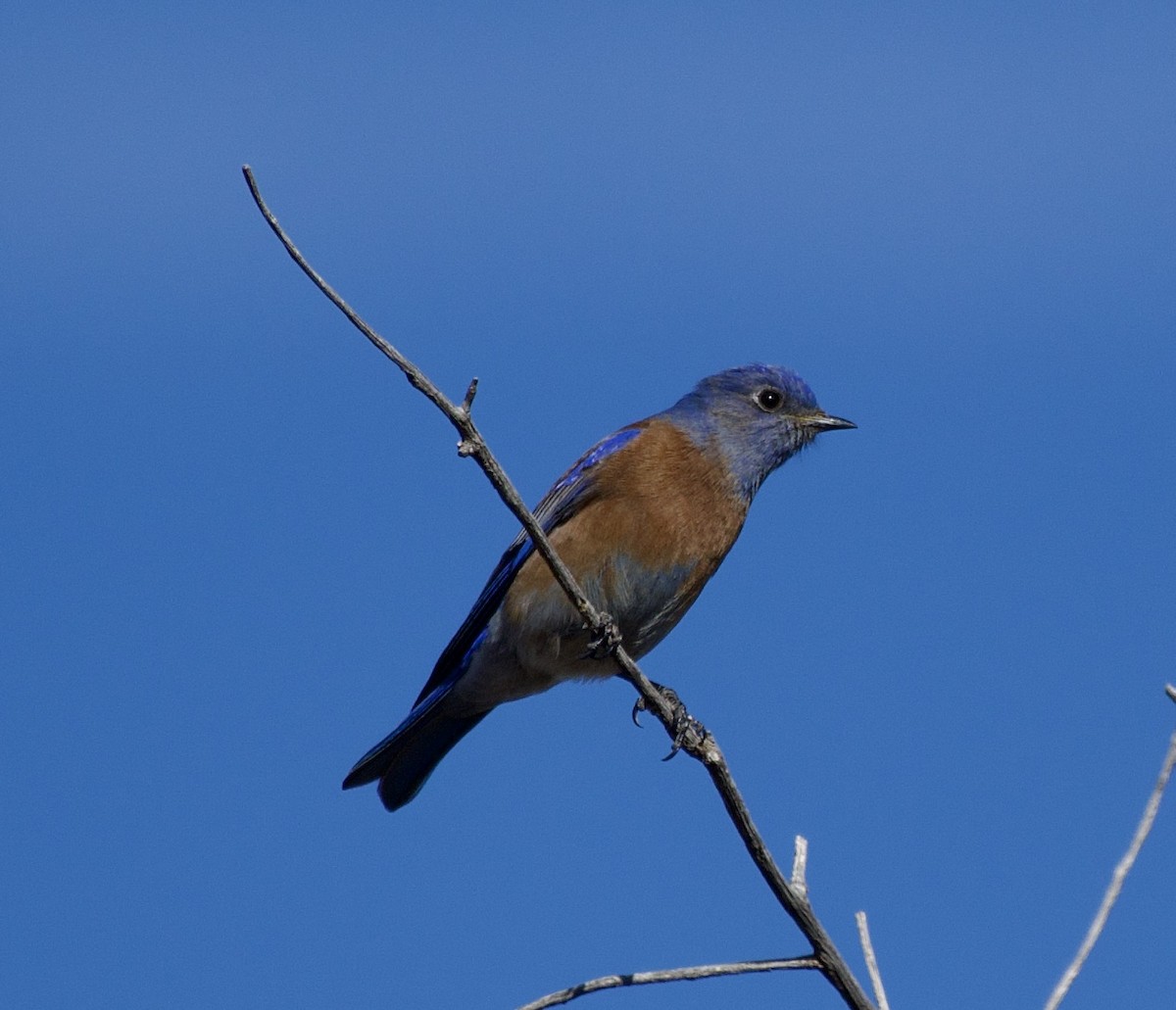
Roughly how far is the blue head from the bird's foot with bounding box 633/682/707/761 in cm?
146

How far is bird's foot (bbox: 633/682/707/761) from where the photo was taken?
6039 mm

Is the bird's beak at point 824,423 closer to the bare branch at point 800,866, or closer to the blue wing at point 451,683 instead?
the blue wing at point 451,683

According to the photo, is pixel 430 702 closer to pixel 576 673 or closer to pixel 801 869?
pixel 576 673

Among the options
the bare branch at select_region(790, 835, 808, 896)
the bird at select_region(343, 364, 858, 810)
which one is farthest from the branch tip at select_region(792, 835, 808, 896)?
the bird at select_region(343, 364, 858, 810)

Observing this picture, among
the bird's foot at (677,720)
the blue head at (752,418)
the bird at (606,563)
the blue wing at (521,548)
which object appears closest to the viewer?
the bird's foot at (677,720)

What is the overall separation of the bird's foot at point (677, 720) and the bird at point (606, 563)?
0.94 ft

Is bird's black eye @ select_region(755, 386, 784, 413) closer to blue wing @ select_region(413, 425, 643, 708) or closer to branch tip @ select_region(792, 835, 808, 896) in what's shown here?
blue wing @ select_region(413, 425, 643, 708)

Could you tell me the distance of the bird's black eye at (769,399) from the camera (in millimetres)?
9078

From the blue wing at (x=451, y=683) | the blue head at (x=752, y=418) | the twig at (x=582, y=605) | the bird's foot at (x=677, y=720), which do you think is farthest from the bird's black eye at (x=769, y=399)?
the twig at (x=582, y=605)

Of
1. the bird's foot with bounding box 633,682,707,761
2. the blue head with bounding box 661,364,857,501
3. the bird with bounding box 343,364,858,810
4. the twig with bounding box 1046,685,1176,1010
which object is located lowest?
the twig with bounding box 1046,685,1176,1010

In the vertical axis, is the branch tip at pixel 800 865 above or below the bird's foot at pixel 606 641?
below

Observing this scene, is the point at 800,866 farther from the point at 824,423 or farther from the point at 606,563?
the point at 824,423

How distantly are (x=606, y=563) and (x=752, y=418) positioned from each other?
168 cm

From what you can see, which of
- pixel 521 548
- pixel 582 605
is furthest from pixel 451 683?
pixel 582 605
